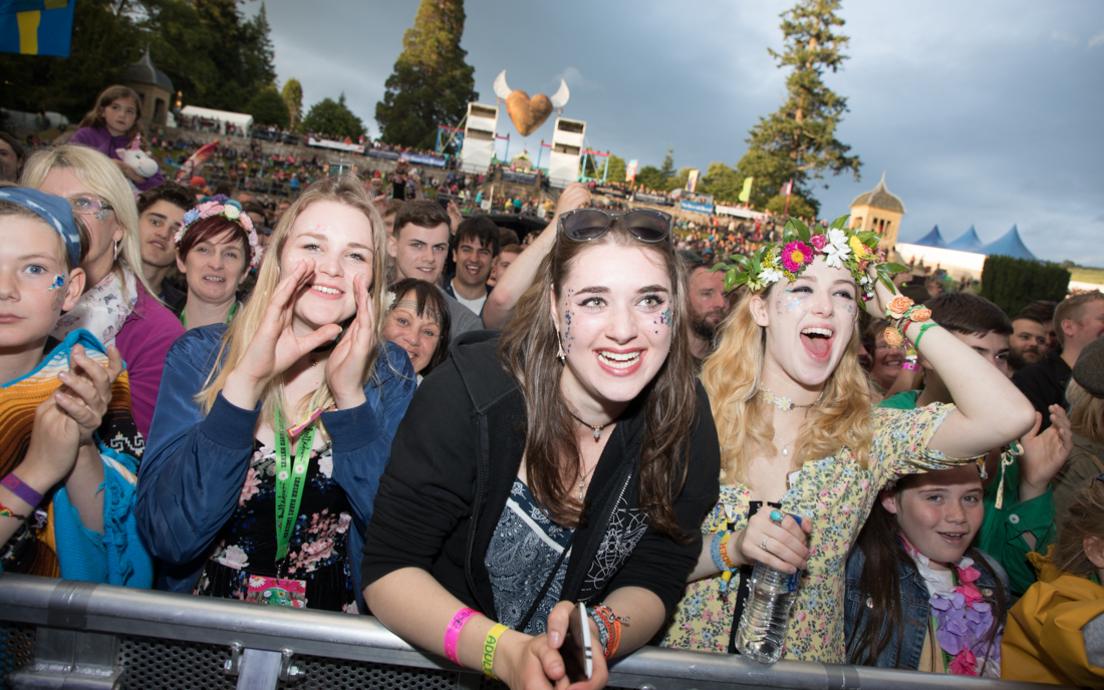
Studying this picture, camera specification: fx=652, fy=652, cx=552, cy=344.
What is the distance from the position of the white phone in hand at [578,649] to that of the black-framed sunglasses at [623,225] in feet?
3.38

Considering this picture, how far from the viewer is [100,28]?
32.6 meters

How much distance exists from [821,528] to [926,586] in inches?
27.6

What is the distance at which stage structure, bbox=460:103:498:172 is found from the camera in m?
48.1

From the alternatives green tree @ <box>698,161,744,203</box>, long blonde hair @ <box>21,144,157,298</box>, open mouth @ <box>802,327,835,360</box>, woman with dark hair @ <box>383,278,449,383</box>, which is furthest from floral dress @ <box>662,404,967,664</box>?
green tree @ <box>698,161,744,203</box>

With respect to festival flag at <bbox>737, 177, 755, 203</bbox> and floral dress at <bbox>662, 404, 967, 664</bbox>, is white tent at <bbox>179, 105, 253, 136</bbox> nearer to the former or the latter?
festival flag at <bbox>737, 177, 755, 203</bbox>

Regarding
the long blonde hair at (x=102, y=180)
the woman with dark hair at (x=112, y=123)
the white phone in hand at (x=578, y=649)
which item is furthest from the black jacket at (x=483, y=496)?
the woman with dark hair at (x=112, y=123)

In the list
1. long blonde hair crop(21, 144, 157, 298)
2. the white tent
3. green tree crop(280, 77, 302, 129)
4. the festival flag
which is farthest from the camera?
green tree crop(280, 77, 302, 129)

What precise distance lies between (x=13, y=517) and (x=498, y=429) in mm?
1389

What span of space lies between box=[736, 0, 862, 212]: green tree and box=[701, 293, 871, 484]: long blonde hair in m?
50.1

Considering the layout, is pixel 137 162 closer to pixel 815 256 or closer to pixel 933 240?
pixel 815 256

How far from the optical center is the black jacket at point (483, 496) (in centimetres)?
168

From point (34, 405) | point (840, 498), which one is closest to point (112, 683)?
point (34, 405)

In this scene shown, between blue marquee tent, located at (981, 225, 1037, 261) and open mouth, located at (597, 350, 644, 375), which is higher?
blue marquee tent, located at (981, 225, 1037, 261)

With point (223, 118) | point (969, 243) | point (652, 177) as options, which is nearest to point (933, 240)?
point (969, 243)
